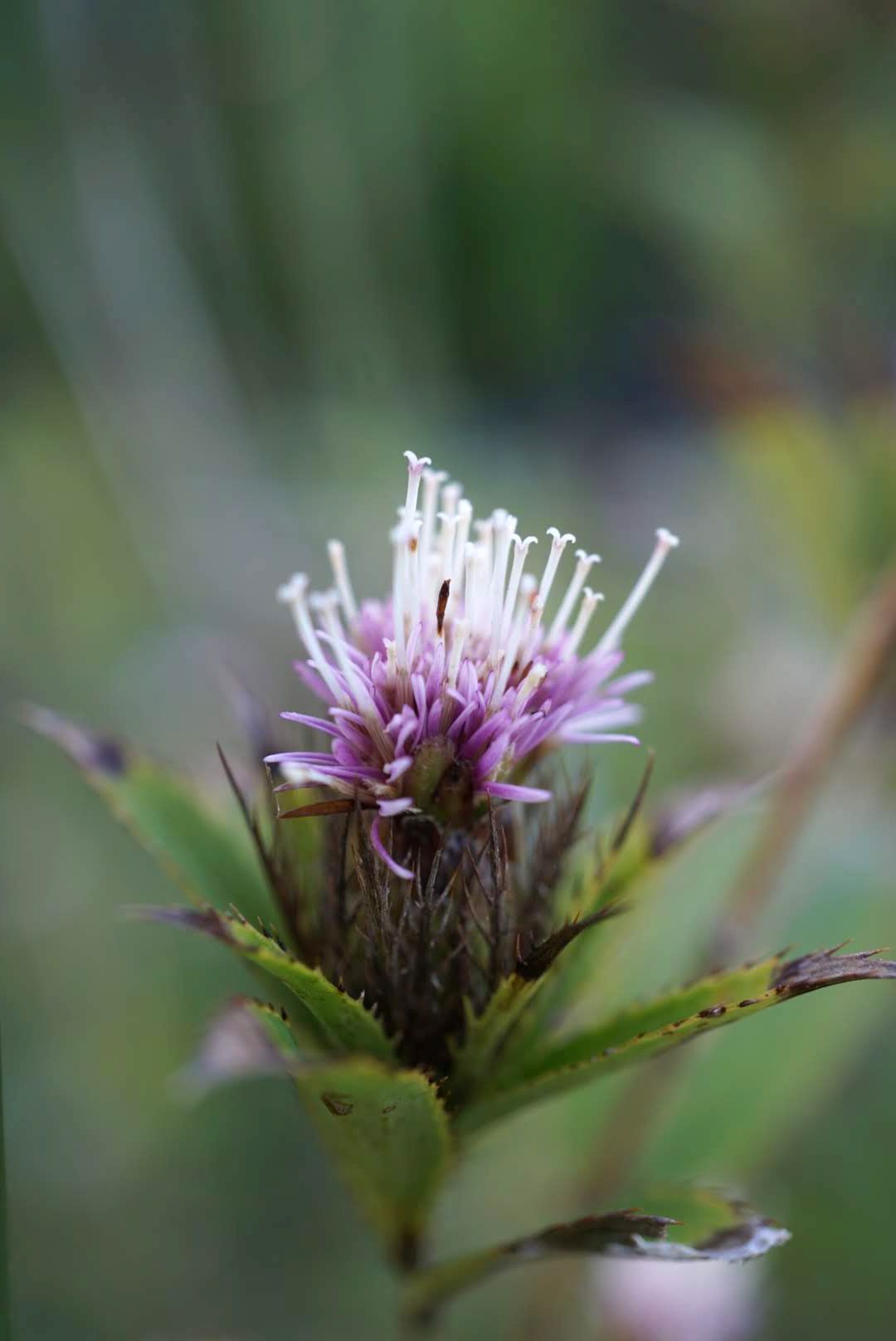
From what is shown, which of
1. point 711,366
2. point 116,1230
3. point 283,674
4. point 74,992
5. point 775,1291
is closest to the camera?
point 711,366

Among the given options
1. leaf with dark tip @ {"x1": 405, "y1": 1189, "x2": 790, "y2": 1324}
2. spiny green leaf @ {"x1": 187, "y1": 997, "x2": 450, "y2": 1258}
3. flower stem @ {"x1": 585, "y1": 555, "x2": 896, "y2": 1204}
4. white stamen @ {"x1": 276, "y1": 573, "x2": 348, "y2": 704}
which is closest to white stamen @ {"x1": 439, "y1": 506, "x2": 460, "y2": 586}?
white stamen @ {"x1": 276, "y1": 573, "x2": 348, "y2": 704}

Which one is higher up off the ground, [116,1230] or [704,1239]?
[704,1239]

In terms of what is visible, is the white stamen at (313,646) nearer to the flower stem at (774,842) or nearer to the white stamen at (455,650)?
the white stamen at (455,650)

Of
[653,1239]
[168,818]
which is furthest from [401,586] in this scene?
[653,1239]

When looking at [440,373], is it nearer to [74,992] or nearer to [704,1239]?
[74,992]

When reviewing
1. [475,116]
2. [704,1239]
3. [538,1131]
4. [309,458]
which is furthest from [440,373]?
[704,1239]

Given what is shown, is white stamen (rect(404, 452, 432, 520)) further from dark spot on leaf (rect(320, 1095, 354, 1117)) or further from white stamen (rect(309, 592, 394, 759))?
dark spot on leaf (rect(320, 1095, 354, 1117))
